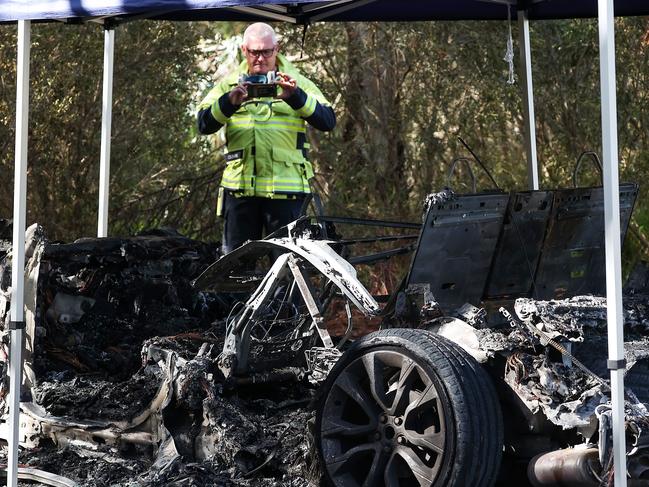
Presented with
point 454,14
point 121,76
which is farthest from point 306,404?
point 121,76

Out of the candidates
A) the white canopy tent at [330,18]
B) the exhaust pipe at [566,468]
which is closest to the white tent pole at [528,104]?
the white canopy tent at [330,18]

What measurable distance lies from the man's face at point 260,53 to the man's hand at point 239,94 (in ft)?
0.92

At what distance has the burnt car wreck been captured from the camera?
539 centimetres

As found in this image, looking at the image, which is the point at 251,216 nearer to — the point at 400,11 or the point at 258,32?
the point at 258,32

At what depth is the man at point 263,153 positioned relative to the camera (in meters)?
8.22

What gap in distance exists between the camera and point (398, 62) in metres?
12.7

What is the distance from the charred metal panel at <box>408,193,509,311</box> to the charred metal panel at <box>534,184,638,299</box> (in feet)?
1.20

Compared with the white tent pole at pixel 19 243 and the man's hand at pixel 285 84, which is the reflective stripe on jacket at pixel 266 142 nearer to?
the man's hand at pixel 285 84

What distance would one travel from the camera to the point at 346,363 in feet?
19.0

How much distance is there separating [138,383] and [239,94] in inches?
78.7

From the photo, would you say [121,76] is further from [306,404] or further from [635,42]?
A: [306,404]

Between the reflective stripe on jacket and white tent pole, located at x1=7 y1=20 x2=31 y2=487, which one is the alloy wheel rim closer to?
white tent pole, located at x1=7 y1=20 x2=31 y2=487

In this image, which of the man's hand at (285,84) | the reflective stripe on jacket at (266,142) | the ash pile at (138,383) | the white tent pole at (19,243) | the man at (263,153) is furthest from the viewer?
the reflective stripe on jacket at (266,142)

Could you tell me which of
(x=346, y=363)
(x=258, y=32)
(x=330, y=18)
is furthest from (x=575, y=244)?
(x=330, y=18)
